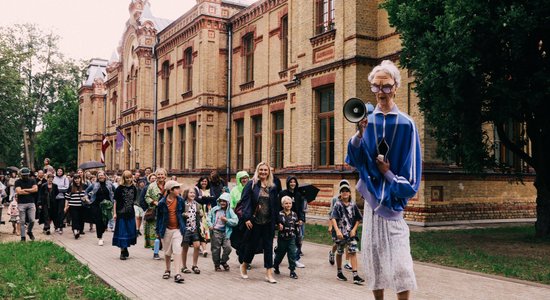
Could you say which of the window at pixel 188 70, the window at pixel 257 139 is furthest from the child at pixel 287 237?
the window at pixel 188 70

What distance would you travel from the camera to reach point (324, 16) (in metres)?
20.6

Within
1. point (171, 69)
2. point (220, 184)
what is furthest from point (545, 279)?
point (171, 69)

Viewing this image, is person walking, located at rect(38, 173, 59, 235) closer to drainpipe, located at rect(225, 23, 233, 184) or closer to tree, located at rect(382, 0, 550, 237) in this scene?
tree, located at rect(382, 0, 550, 237)

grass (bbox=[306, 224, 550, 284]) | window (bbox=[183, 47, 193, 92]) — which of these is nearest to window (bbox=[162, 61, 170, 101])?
window (bbox=[183, 47, 193, 92])

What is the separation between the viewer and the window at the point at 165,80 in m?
37.1

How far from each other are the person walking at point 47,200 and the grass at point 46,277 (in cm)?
481

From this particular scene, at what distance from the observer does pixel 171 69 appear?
3619 centimetres

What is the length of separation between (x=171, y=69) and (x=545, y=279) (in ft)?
98.8

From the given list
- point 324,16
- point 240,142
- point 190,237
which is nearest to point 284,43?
point 324,16

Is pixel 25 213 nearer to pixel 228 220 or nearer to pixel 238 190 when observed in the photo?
pixel 238 190

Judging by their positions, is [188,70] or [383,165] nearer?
[383,165]

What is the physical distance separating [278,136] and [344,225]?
1701cm

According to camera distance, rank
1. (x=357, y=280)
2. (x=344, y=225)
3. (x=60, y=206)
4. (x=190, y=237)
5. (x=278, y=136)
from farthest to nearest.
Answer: (x=278, y=136) < (x=60, y=206) < (x=190, y=237) < (x=344, y=225) < (x=357, y=280)

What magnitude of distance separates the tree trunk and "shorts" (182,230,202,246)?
943cm
